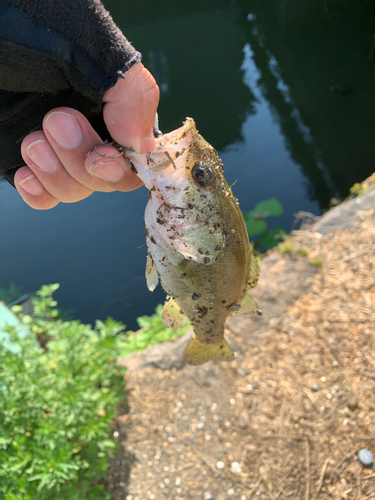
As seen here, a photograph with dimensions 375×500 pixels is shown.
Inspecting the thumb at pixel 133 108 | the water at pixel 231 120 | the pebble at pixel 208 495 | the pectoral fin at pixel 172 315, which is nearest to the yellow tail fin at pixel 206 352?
the pectoral fin at pixel 172 315

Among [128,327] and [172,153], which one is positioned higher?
[172,153]

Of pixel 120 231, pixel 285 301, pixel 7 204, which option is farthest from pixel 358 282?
pixel 7 204

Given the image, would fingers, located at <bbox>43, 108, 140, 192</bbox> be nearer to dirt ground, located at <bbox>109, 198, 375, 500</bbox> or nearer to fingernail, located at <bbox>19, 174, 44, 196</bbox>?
fingernail, located at <bbox>19, 174, 44, 196</bbox>

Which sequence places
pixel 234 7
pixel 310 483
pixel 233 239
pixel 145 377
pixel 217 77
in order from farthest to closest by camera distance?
pixel 234 7, pixel 217 77, pixel 145 377, pixel 310 483, pixel 233 239

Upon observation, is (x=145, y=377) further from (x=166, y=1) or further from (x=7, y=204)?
(x=166, y=1)

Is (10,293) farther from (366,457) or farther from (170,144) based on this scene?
(366,457)

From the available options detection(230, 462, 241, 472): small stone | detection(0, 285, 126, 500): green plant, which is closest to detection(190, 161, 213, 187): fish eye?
detection(0, 285, 126, 500): green plant
